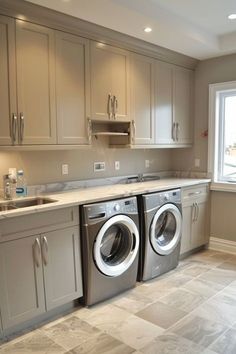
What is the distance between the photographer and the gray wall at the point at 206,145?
4055 mm

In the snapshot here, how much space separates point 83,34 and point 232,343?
281cm

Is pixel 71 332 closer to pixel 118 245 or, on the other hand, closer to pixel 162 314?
pixel 162 314

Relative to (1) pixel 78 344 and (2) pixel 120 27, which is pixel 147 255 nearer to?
(1) pixel 78 344

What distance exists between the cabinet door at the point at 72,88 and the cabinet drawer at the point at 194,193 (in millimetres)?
1421

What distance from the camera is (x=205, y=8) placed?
2990 millimetres

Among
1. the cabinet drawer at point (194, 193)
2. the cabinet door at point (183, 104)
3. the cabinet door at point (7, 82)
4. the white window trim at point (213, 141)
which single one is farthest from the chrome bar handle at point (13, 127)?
the white window trim at point (213, 141)

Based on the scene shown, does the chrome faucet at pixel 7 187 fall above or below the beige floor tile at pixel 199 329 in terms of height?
above

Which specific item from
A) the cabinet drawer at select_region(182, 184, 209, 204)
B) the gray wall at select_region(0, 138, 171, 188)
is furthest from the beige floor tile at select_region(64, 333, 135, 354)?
the cabinet drawer at select_region(182, 184, 209, 204)

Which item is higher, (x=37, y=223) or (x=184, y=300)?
(x=37, y=223)

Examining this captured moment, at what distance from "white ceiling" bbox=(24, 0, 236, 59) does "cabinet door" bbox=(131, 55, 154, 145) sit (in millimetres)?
271

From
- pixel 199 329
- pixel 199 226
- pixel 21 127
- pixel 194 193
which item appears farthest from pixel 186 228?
pixel 21 127

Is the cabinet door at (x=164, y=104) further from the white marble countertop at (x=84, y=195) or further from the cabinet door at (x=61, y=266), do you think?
the cabinet door at (x=61, y=266)

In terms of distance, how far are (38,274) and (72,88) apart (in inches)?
64.3

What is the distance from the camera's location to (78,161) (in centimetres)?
345
